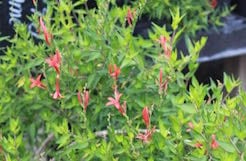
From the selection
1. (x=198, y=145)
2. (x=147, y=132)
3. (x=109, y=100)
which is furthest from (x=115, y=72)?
(x=198, y=145)

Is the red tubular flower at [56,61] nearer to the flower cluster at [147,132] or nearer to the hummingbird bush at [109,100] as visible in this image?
the hummingbird bush at [109,100]

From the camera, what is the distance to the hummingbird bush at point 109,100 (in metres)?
1.70

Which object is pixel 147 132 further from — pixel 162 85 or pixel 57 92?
pixel 57 92

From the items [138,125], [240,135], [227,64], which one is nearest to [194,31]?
[227,64]

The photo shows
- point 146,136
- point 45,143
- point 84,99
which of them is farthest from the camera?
point 45,143

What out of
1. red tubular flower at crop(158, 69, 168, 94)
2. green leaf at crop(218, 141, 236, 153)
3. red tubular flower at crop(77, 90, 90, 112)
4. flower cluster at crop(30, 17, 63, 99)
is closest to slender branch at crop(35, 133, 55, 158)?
flower cluster at crop(30, 17, 63, 99)

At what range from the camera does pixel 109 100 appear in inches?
75.3

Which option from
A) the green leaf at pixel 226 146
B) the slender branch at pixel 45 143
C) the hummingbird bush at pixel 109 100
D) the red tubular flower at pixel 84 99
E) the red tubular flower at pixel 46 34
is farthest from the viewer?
the slender branch at pixel 45 143

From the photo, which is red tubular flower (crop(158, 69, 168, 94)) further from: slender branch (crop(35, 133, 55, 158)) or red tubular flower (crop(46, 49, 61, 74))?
slender branch (crop(35, 133, 55, 158))

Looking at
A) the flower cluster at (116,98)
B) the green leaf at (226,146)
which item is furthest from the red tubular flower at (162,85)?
the green leaf at (226,146)

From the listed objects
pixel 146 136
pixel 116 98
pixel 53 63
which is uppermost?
pixel 53 63

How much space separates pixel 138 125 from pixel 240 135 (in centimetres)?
40

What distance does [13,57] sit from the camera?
7.30ft

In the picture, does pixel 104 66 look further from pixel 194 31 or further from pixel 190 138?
pixel 194 31
